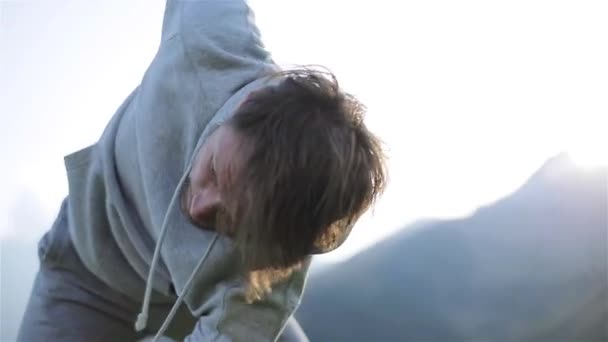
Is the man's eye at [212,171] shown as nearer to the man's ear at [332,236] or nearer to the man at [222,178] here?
the man at [222,178]

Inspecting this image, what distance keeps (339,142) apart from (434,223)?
0.95 metres

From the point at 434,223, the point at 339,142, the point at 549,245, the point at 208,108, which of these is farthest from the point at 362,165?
the point at 549,245

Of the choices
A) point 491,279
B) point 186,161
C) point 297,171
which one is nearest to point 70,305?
point 186,161

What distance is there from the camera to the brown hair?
0.76 meters

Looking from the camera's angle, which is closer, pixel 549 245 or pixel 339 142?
pixel 339 142

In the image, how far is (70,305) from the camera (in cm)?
111

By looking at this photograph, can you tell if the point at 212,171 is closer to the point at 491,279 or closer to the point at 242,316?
the point at 242,316

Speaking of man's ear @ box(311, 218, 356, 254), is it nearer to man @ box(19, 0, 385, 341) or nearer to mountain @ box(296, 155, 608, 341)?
Result: man @ box(19, 0, 385, 341)

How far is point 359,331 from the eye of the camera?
5.75 ft

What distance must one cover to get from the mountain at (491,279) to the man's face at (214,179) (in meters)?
0.89

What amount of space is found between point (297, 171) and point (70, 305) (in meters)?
0.47

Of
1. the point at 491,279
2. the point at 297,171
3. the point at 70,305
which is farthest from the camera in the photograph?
the point at 491,279

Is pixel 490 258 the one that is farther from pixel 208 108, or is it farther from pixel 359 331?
pixel 208 108

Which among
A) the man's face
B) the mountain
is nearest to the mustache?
the man's face
